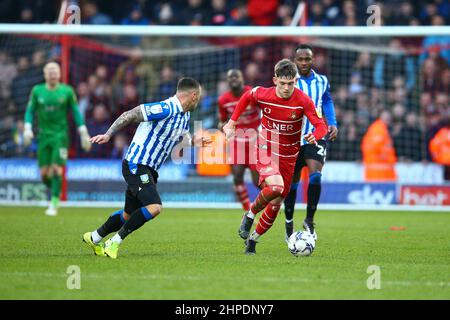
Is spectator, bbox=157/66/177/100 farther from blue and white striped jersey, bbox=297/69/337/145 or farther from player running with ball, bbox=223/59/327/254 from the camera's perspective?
player running with ball, bbox=223/59/327/254

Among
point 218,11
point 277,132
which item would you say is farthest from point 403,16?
point 277,132

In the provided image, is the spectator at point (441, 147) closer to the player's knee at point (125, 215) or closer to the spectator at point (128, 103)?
the spectator at point (128, 103)

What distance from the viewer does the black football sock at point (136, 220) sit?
8.78 meters

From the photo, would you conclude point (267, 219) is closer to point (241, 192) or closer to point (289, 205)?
point (289, 205)

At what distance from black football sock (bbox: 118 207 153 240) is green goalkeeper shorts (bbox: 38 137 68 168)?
21.0ft

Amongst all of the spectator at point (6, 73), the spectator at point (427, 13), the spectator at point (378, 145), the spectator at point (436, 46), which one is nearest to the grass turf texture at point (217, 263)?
the spectator at point (378, 145)

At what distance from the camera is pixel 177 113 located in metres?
8.94

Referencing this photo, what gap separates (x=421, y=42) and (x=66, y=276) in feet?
46.8

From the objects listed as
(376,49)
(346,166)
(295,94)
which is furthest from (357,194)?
(295,94)

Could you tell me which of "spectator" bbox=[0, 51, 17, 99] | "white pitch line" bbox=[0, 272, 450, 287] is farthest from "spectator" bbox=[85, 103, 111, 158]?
"white pitch line" bbox=[0, 272, 450, 287]

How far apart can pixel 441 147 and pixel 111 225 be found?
10534mm

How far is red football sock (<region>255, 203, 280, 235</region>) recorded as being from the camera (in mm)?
9258

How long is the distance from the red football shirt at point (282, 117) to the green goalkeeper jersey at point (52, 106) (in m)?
5.93
